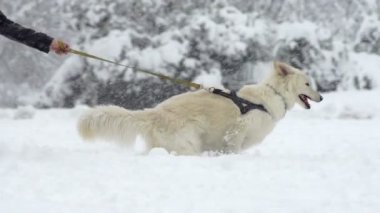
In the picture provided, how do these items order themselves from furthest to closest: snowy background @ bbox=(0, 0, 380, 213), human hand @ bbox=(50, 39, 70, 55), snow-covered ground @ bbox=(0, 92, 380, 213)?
snowy background @ bbox=(0, 0, 380, 213), human hand @ bbox=(50, 39, 70, 55), snow-covered ground @ bbox=(0, 92, 380, 213)

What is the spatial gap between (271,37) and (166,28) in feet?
8.71

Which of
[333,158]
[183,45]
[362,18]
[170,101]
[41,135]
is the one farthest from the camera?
[362,18]

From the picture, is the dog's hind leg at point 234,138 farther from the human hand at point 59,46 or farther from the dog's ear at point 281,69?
the human hand at point 59,46

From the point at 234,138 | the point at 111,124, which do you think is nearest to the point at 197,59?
the point at 234,138

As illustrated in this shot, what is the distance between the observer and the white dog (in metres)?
5.63

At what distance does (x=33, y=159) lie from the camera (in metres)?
4.90

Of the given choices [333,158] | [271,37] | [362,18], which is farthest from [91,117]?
[362,18]

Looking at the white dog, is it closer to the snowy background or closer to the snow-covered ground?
the snow-covered ground

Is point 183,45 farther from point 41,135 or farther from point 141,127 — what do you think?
point 141,127

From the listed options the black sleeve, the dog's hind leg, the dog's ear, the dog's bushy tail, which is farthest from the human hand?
the dog's ear

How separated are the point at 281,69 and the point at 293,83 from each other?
0.79 feet

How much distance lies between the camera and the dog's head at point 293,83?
668cm

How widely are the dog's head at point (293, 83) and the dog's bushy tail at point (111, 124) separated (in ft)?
5.87

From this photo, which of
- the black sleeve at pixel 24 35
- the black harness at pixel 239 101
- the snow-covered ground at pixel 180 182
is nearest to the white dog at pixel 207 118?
the black harness at pixel 239 101
